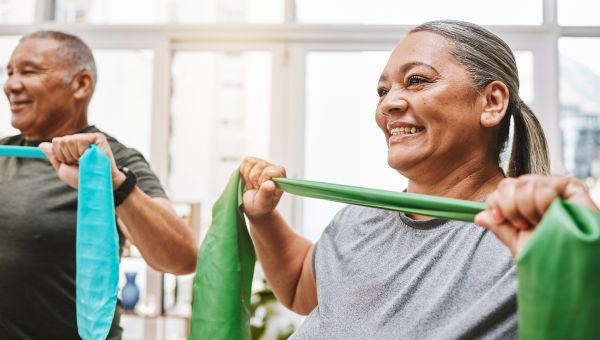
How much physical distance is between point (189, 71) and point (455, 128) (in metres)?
2.86

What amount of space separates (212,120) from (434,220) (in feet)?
9.76

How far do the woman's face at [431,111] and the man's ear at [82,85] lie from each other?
2.97 ft

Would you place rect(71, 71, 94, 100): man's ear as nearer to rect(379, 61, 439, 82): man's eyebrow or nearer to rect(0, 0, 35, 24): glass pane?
rect(379, 61, 439, 82): man's eyebrow

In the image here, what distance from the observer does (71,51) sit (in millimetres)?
1546

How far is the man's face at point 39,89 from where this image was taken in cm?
148

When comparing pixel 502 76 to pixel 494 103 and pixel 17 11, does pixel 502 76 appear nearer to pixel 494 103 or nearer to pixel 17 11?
pixel 494 103

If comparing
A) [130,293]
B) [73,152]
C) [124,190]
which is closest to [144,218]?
[124,190]

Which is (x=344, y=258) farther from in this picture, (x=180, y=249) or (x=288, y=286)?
(x=180, y=249)

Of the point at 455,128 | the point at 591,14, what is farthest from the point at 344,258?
the point at 591,14

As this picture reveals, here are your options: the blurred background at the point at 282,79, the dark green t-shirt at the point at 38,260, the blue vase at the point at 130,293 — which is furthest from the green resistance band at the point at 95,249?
the blue vase at the point at 130,293

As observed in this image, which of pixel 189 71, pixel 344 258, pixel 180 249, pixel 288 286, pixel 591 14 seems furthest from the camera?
pixel 189 71

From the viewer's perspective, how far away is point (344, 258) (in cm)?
106

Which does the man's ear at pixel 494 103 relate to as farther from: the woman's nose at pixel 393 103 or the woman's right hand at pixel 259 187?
the woman's right hand at pixel 259 187

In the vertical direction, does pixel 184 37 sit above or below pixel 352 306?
above
